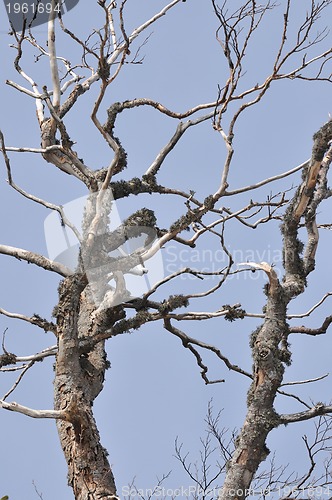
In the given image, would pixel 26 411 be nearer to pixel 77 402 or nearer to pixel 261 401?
pixel 77 402

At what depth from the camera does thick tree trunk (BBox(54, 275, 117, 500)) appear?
208 inches

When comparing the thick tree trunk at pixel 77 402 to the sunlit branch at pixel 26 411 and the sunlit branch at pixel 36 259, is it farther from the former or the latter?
the sunlit branch at pixel 26 411

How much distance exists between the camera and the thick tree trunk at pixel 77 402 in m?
5.29

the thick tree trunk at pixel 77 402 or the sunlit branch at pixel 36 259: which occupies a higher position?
the sunlit branch at pixel 36 259

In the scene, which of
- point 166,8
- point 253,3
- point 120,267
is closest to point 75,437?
point 120,267

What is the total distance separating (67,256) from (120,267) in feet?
1.68

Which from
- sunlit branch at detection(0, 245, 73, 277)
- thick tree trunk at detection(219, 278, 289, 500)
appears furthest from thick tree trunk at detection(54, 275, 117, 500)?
thick tree trunk at detection(219, 278, 289, 500)

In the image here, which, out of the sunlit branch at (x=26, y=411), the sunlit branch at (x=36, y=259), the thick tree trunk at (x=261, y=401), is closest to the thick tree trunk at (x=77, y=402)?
the sunlit branch at (x=36, y=259)

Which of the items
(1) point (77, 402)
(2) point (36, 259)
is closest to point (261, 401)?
(1) point (77, 402)

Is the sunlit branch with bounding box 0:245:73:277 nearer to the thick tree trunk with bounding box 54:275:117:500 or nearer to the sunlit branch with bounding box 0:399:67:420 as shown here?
the thick tree trunk with bounding box 54:275:117:500

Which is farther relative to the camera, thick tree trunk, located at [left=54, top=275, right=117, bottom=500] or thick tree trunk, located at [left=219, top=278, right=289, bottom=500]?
thick tree trunk, located at [left=54, top=275, right=117, bottom=500]

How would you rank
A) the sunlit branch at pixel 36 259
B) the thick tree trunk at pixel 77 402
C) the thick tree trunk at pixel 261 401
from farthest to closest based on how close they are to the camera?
the sunlit branch at pixel 36 259 → the thick tree trunk at pixel 77 402 → the thick tree trunk at pixel 261 401

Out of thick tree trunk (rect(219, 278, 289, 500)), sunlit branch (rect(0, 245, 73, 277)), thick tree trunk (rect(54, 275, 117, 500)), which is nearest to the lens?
thick tree trunk (rect(219, 278, 289, 500))

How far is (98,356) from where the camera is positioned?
6.13 meters
